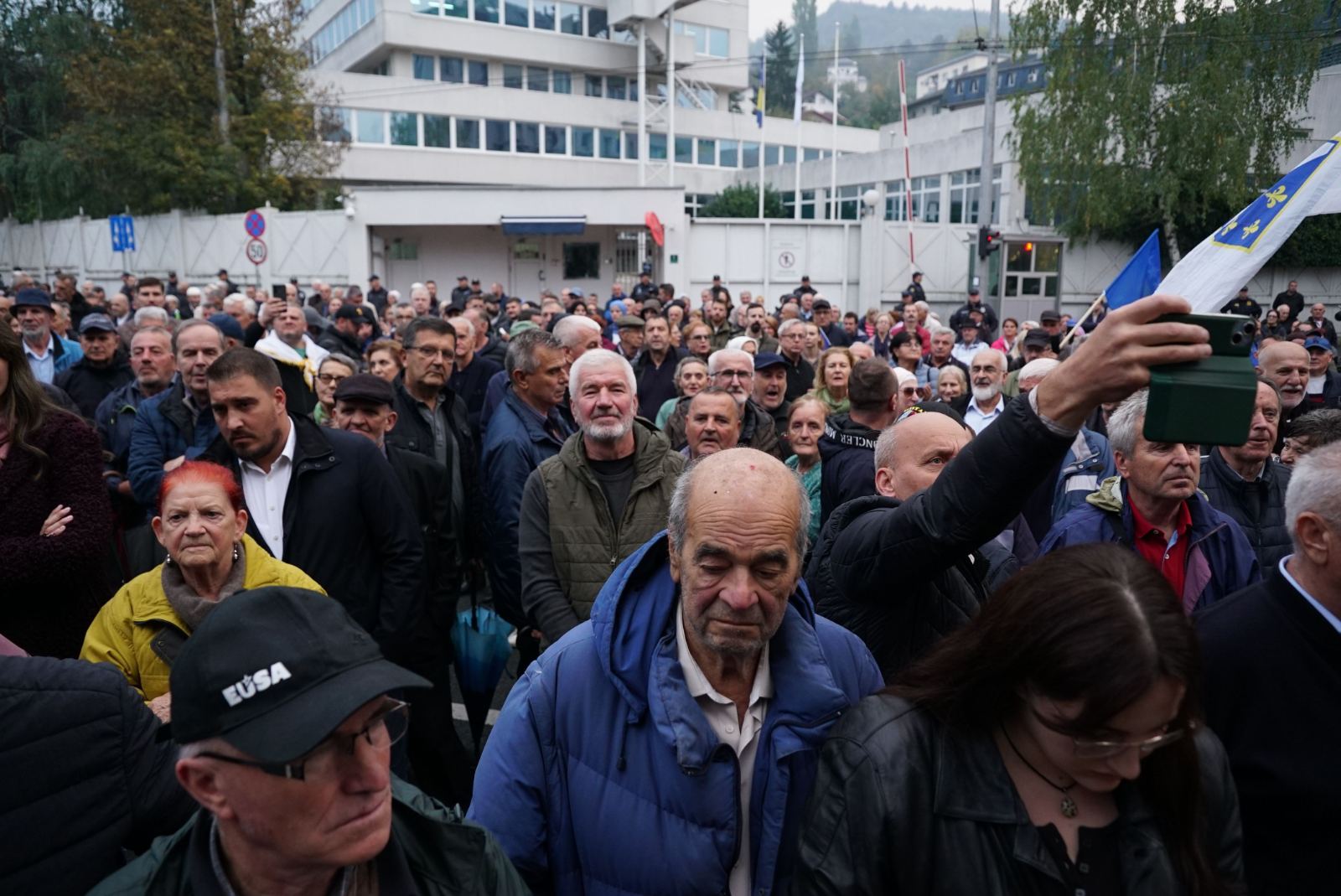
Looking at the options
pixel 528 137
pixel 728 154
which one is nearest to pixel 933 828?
pixel 528 137

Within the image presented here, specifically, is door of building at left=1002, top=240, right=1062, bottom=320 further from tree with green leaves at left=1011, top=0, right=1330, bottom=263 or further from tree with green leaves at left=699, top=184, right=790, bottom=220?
tree with green leaves at left=699, top=184, right=790, bottom=220

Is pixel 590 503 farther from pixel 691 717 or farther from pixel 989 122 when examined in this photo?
pixel 989 122

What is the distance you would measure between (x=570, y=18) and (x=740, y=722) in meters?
47.2

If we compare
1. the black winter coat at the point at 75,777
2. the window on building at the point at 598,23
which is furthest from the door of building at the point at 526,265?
the black winter coat at the point at 75,777

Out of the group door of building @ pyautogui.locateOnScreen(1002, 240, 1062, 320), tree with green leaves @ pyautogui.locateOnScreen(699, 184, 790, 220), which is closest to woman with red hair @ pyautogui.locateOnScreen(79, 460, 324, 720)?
door of building @ pyautogui.locateOnScreen(1002, 240, 1062, 320)

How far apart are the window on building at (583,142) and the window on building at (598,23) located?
435 cm

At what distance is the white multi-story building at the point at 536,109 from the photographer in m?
33.9

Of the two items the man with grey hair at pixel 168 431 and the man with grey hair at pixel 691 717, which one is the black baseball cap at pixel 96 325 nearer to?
the man with grey hair at pixel 168 431

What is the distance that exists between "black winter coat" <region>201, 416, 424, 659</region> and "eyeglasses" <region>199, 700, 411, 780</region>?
2.38 meters

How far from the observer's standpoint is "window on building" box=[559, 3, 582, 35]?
1730 inches

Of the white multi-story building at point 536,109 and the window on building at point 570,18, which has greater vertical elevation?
the window on building at point 570,18

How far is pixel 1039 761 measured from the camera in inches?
71.6

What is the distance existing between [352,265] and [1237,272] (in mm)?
28732

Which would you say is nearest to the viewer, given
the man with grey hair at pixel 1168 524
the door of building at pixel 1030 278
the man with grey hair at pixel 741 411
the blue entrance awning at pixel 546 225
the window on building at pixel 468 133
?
the man with grey hair at pixel 1168 524
